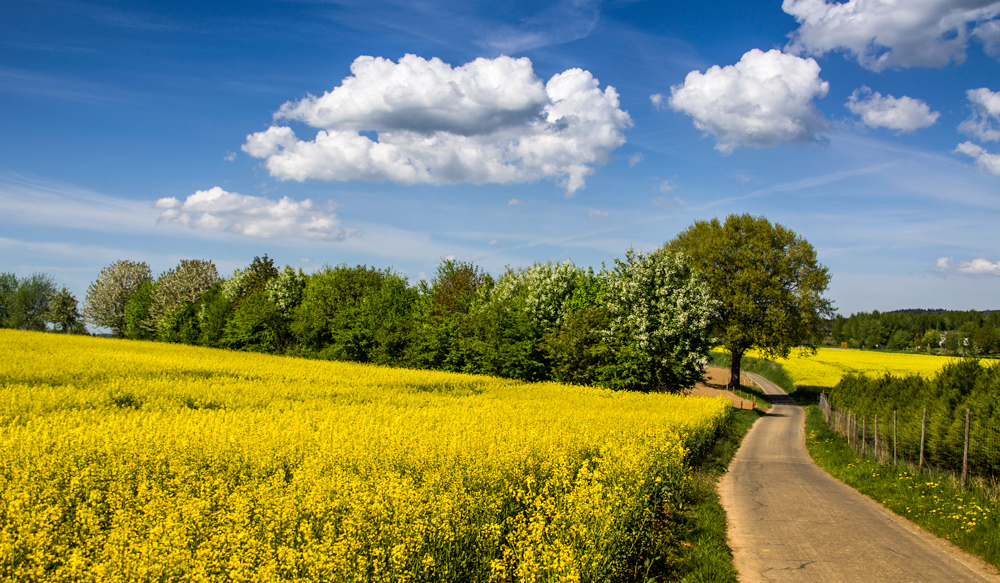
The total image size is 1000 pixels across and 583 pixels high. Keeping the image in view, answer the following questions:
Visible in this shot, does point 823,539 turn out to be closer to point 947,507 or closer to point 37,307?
point 947,507

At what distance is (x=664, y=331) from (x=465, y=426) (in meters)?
20.8

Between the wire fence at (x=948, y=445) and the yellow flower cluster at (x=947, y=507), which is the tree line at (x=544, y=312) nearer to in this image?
the wire fence at (x=948, y=445)

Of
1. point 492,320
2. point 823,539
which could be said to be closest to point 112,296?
point 492,320

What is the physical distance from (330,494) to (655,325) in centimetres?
2635

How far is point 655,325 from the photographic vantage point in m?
30.2

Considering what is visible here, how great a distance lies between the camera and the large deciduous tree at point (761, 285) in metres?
44.2

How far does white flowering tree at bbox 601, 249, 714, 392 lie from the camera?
96.6 ft

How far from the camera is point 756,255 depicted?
150 feet

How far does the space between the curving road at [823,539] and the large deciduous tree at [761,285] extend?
3045cm

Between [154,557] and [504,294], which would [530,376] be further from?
[154,557]

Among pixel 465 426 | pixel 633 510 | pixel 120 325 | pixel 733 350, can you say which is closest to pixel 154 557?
pixel 633 510

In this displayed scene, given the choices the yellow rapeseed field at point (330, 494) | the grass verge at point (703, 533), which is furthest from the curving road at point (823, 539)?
the yellow rapeseed field at point (330, 494)

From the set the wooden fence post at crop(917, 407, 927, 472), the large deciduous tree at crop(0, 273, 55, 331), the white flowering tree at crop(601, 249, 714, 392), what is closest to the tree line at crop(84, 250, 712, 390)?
the white flowering tree at crop(601, 249, 714, 392)

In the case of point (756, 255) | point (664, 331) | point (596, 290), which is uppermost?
point (756, 255)
